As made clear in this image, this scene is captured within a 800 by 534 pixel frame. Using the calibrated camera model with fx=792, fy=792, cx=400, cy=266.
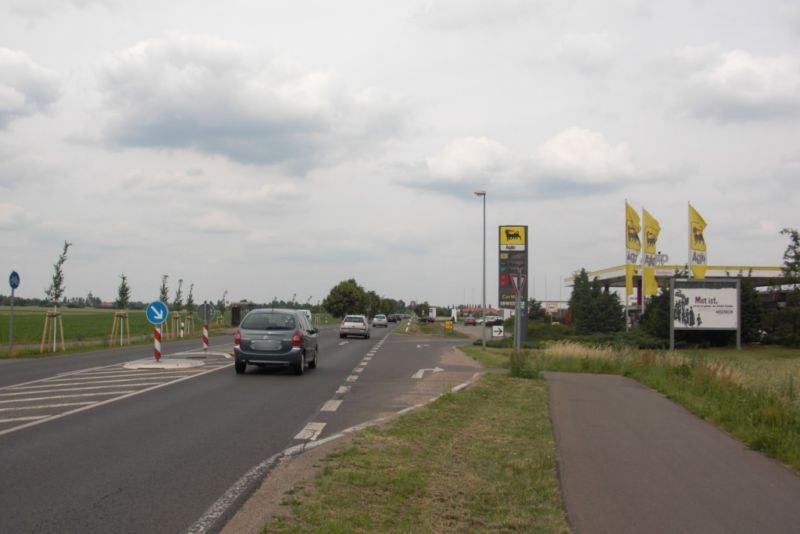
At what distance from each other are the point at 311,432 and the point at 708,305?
32570 mm

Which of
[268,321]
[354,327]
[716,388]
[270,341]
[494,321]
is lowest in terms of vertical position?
[716,388]

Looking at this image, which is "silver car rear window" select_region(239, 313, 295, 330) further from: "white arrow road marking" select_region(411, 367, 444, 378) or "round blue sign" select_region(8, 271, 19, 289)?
"round blue sign" select_region(8, 271, 19, 289)

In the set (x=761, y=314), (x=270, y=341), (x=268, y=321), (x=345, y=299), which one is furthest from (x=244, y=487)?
(x=345, y=299)

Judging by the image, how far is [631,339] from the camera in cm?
4041

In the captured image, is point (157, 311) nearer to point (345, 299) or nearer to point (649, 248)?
point (649, 248)

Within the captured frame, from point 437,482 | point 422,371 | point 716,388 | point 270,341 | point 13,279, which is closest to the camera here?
point 437,482

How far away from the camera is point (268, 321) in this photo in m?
19.2

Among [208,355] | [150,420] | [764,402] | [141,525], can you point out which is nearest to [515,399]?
[764,402]

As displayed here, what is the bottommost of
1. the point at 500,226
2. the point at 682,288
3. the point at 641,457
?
the point at 641,457

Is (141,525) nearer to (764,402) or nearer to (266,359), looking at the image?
(764,402)

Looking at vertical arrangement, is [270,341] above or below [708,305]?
below

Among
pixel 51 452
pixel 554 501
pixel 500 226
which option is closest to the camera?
pixel 554 501

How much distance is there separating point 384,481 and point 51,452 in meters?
3.83

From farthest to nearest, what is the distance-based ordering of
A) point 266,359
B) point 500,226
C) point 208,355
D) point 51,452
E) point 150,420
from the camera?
point 500,226 < point 208,355 < point 266,359 < point 150,420 < point 51,452
